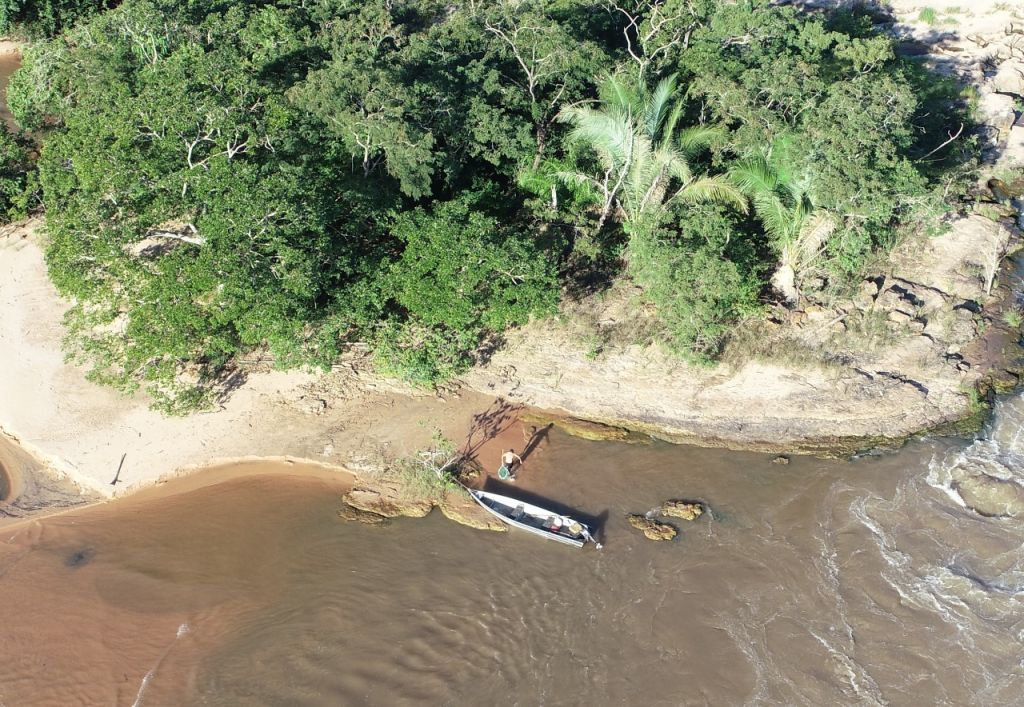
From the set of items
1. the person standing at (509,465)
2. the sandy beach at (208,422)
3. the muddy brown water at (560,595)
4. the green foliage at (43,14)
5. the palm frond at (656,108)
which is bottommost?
the muddy brown water at (560,595)

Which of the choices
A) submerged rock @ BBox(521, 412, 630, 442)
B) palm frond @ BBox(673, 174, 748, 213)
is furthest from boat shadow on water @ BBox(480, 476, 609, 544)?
palm frond @ BBox(673, 174, 748, 213)

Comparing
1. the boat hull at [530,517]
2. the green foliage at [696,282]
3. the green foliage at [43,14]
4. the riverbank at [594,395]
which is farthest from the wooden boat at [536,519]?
the green foliage at [43,14]

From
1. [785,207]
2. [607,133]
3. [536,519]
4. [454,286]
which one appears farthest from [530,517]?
[785,207]

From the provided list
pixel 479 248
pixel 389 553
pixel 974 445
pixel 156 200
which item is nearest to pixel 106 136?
pixel 156 200

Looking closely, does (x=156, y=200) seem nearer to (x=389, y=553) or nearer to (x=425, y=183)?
(x=425, y=183)

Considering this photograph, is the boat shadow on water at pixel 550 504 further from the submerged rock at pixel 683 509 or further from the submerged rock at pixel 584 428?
the submerged rock at pixel 584 428

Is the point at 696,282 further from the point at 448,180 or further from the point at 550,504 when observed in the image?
the point at 448,180
